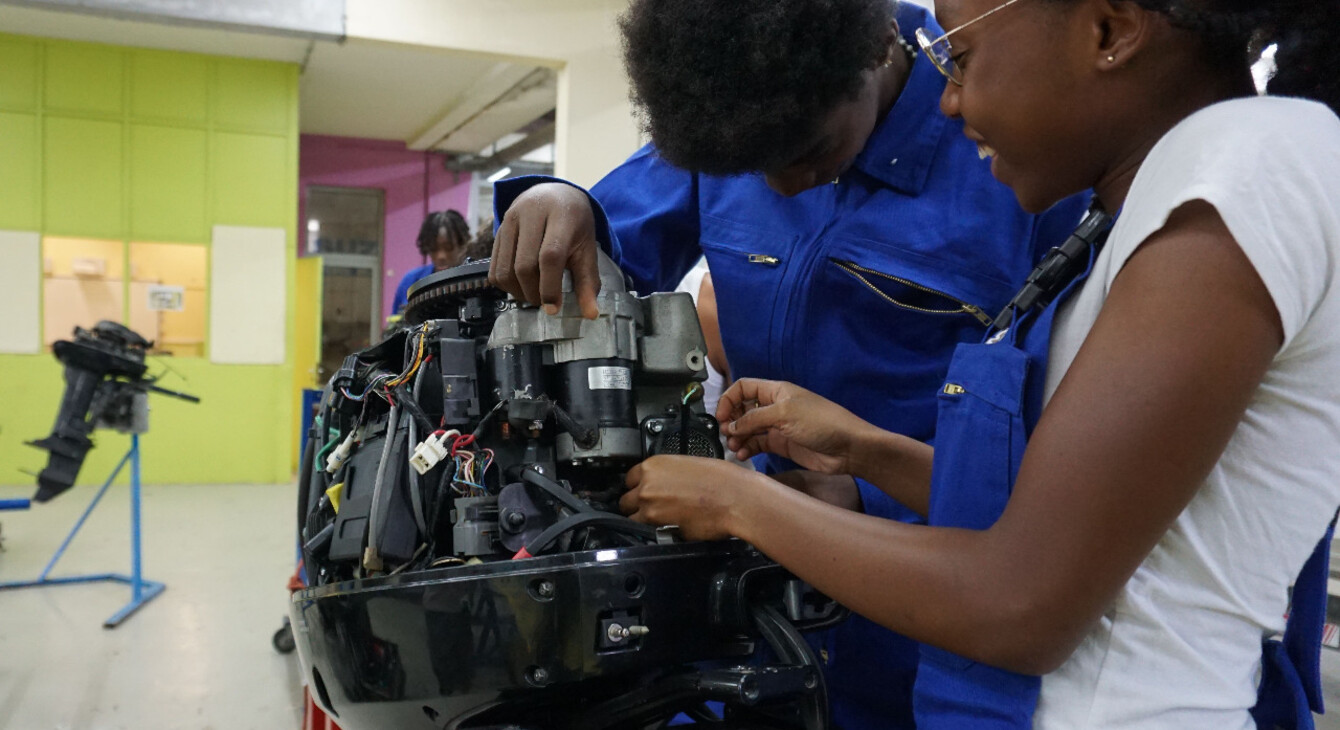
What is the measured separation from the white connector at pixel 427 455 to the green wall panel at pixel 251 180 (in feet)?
23.6

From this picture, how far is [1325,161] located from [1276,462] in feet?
0.69

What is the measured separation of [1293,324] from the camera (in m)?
0.60

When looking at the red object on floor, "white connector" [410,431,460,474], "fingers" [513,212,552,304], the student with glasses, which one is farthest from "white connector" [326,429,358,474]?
the red object on floor

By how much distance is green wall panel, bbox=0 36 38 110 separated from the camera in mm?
6871

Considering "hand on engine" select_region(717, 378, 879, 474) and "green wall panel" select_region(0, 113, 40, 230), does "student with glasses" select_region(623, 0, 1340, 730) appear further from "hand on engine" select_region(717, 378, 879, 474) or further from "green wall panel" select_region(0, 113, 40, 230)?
"green wall panel" select_region(0, 113, 40, 230)

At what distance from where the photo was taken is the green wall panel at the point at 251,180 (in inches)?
288

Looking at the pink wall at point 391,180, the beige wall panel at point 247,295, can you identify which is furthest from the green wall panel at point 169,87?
the pink wall at point 391,180

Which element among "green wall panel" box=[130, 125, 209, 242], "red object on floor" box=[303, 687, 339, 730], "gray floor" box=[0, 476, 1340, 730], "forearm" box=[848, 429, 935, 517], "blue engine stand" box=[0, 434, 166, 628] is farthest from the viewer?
"green wall panel" box=[130, 125, 209, 242]

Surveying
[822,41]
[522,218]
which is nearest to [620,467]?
[522,218]

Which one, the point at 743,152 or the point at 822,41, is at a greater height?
the point at 822,41

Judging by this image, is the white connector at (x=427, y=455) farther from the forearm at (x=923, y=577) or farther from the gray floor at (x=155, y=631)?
the gray floor at (x=155, y=631)

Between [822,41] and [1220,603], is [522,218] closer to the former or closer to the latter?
[822,41]

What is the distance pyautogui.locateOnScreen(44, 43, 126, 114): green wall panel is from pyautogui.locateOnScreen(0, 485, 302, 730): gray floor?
3.16 m

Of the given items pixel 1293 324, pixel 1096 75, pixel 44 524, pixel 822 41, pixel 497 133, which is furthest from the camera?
pixel 497 133
